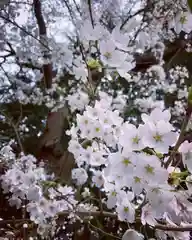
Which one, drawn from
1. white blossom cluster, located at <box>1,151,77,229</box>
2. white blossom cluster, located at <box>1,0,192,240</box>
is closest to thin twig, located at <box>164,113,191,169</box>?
white blossom cluster, located at <box>1,0,192,240</box>

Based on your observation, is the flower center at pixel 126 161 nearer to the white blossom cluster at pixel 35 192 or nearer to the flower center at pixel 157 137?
the flower center at pixel 157 137

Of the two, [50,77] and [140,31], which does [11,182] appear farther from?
[50,77]

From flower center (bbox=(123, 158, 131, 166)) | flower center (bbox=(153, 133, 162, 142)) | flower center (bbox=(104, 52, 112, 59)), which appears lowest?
flower center (bbox=(123, 158, 131, 166))

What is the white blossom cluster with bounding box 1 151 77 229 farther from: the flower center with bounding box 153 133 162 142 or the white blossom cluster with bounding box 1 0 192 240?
the flower center with bounding box 153 133 162 142

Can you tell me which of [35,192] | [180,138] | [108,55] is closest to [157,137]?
[180,138]

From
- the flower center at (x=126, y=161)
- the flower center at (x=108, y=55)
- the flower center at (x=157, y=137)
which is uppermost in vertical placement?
the flower center at (x=108, y=55)

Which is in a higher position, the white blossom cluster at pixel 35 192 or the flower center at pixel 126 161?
the white blossom cluster at pixel 35 192

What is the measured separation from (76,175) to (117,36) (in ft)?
1.51

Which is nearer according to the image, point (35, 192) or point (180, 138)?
point (180, 138)

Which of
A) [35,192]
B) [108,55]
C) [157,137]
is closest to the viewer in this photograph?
[157,137]

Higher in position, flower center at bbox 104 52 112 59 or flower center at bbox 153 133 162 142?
flower center at bbox 104 52 112 59

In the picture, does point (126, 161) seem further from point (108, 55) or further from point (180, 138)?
point (108, 55)

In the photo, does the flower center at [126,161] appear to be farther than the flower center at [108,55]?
No

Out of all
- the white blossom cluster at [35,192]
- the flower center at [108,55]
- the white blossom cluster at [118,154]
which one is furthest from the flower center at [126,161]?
the white blossom cluster at [35,192]
